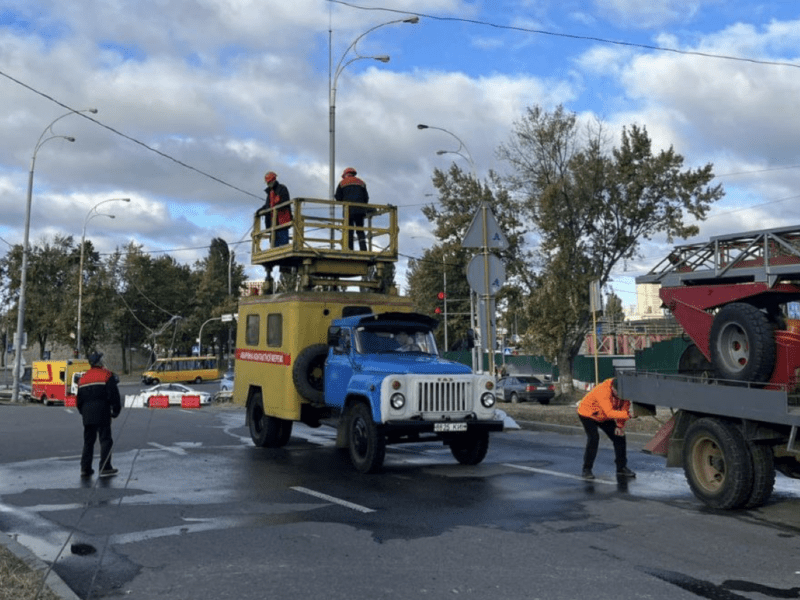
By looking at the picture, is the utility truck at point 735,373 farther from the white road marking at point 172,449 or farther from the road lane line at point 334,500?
the white road marking at point 172,449

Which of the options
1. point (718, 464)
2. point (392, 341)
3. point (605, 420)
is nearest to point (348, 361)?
point (392, 341)

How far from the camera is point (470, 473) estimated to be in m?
12.4

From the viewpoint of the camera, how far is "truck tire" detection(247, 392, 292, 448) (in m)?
15.6

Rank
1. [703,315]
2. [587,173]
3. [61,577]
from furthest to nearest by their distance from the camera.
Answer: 1. [587,173]
2. [703,315]
3. [61,577]

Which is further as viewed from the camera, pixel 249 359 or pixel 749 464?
pixel 249 359

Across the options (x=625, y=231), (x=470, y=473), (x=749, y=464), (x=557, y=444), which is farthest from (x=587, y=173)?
(x=749, y=464)

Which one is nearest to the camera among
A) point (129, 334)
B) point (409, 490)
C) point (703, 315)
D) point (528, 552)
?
point (528, 552)

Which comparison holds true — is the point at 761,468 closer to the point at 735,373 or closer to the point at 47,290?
the point at 735,373

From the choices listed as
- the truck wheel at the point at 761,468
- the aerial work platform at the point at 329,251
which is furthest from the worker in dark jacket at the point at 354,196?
the truck wheel at the point at 761,468

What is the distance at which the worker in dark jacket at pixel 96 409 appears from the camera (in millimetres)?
12133

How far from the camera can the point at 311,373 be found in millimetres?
14383

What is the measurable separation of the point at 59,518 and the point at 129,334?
72267 mm

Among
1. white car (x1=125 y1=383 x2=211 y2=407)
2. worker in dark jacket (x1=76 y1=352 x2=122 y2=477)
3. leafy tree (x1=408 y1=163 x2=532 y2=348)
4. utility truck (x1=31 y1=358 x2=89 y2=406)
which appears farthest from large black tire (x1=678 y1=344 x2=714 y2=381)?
utility truck (x1=31 y1=358 x2=89 y2=406)

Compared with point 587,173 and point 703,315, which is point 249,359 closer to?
point 703,315
